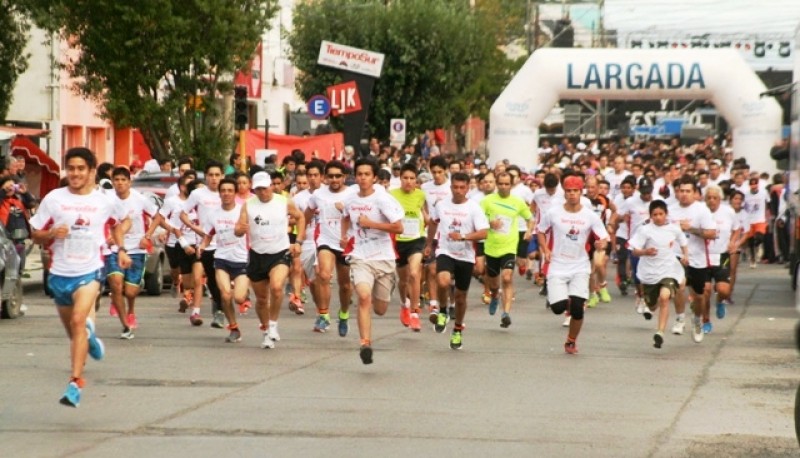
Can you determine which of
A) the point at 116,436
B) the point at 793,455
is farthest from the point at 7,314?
the point at 793,455

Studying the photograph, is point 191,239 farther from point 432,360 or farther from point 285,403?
point 285,403

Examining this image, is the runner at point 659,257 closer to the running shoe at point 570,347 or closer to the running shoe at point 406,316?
the running shoe at point 570,347

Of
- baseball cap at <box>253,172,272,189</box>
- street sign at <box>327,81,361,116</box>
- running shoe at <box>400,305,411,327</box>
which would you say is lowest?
running shoe at <box>400,305,411,327</box>

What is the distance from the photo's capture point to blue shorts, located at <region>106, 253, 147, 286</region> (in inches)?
666

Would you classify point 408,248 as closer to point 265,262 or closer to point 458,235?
point 458,235

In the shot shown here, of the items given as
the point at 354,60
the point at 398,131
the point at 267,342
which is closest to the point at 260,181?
the point at 267,342

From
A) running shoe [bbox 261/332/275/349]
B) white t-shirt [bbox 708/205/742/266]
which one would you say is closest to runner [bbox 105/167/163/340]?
running shoe [bbox 261/332/275/349]

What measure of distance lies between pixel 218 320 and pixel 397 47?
37.3 meters

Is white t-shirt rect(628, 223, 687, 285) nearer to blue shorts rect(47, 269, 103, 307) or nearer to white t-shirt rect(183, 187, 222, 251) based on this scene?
white t-shirt rect(183, 187, 222, 251)

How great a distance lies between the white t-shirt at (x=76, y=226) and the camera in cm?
1197

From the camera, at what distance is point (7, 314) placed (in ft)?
62.3

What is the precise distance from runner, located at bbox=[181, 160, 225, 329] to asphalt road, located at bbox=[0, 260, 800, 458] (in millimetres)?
448

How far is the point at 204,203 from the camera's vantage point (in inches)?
728

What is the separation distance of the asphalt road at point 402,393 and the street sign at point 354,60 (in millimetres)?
20219
